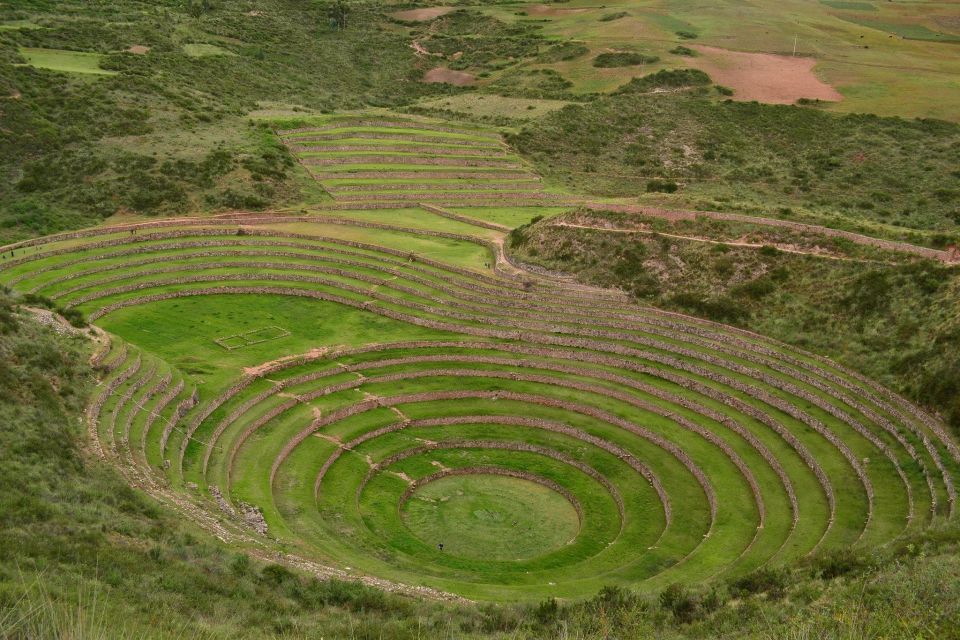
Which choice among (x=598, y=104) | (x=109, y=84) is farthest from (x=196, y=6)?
(x=598, y=104)

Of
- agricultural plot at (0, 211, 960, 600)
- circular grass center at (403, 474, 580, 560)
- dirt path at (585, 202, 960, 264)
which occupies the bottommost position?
circular grass center at (403, 474, 580, 560)

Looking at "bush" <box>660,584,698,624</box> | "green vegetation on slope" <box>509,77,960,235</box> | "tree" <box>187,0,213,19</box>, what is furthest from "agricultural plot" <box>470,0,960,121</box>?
"bush" <box>660,584,698,624</box>

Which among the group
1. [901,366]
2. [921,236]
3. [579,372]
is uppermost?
[921,236]

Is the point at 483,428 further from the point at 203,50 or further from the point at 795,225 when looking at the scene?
the point at 203,50

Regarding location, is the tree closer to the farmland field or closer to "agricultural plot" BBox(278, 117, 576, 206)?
the farmland field

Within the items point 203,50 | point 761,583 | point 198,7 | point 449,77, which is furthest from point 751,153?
point 198,7

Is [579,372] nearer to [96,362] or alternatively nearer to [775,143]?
[96,362]
